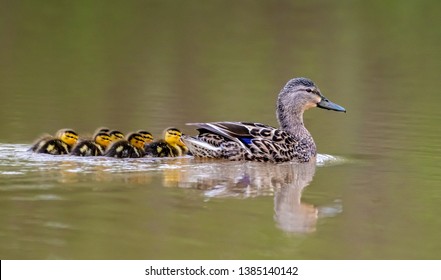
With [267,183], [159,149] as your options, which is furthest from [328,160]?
[159,149]

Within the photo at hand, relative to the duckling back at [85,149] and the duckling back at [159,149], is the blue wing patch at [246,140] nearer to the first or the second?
the duckling back at [159,149]

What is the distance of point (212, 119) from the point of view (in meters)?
11.8

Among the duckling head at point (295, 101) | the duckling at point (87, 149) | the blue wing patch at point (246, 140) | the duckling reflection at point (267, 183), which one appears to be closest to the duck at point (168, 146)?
the duckling reflection at point (267, 183)

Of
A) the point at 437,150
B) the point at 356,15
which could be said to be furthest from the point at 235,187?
the point at 356,15

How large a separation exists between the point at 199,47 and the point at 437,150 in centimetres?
815

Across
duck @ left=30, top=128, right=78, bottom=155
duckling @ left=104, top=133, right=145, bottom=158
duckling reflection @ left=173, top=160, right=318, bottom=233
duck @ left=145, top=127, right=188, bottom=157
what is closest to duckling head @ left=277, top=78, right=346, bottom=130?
duckling reflection @ left=173, top=160, right=318, bottom=233

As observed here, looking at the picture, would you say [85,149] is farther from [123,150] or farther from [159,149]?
[159,149]

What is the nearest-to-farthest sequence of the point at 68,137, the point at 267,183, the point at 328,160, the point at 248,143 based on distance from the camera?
the point at 267,183 → the point at 68,137 → the point at 248,143 → the point at 328,160

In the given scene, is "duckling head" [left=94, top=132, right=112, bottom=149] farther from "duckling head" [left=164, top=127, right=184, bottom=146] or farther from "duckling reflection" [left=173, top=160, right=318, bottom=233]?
"duckling reflection" [left=173, top=160, right=318, bottom=233]

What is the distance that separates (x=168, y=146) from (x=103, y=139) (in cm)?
51

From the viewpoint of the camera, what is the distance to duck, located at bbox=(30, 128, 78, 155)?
9.22 meters

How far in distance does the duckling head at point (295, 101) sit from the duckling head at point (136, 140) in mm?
1407

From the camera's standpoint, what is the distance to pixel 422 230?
7.26 metres

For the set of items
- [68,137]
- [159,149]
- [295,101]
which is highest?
[295,101]
